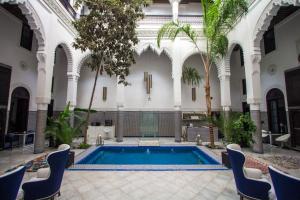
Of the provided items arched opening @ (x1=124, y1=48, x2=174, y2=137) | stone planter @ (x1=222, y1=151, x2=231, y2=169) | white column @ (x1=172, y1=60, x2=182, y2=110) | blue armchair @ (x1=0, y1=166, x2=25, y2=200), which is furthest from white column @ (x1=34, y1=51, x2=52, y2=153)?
stone planter @ (x1=222, y1=151, x2=231, y2=169)

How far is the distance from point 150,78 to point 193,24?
442cm

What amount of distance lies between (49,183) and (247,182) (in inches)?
131

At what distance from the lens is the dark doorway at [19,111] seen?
29.1 ft

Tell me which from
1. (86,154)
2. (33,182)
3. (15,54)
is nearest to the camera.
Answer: (33,182)

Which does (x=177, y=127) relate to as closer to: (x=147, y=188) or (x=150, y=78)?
(x=150, y=78)

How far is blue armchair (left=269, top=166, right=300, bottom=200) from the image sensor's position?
1.88m

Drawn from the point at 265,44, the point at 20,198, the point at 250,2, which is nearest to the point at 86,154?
the point at 20,198

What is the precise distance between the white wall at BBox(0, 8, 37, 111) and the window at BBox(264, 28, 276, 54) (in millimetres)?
13026

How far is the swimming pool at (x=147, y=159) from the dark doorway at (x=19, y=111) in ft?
15.6

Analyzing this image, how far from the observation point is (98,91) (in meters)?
12.6

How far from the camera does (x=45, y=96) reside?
24.1 feet

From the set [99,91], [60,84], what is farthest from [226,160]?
[60,84]

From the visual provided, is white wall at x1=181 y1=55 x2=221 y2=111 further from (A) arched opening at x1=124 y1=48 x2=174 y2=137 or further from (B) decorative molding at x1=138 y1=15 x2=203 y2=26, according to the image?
(B) decorative molding at x1=138 y1=15 x2=203 y2=26

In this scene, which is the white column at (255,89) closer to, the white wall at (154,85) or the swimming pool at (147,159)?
the swimming pool at (147,159)
